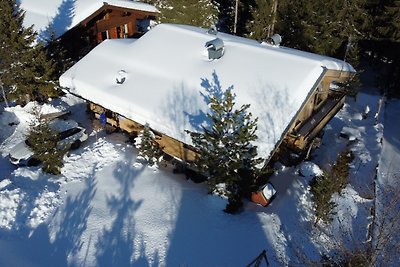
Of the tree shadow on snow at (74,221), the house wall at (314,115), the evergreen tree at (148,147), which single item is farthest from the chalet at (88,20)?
the house wall at (314,115)

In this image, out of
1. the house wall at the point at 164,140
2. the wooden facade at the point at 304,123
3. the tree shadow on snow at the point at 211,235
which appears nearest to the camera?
the tree shadow on snow at the point at 211,235

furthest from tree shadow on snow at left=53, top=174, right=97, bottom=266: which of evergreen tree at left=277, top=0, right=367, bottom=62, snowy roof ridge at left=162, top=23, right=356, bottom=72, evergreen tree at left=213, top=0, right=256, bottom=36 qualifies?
evergreen tree at left=213, top=0, right=256, bottom=36

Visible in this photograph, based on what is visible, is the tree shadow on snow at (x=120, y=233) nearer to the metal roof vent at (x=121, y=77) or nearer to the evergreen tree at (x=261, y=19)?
the metal roof vent at (x=121, y=77)

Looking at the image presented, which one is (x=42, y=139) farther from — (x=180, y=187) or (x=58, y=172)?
(x=180, y=187)

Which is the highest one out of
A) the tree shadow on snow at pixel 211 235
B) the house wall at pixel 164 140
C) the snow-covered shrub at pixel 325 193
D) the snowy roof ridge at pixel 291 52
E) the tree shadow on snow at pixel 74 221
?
the snowy roof ridge at pixel 291 52

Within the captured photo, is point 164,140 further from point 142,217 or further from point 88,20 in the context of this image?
point 88,20

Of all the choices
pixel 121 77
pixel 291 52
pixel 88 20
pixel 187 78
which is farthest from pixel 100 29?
pixel 291 52

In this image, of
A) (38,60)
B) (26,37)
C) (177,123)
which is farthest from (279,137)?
(26,37)
